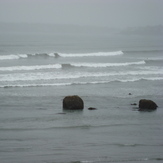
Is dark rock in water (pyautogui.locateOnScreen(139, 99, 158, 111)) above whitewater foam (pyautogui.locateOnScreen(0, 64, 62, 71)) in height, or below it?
below

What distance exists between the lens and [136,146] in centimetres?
1931

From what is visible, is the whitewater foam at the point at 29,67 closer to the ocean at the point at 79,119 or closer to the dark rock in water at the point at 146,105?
the ocean at the point at 79,119

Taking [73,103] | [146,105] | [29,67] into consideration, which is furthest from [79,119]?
[29,67]

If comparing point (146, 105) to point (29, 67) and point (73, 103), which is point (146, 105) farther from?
point (29, 67)

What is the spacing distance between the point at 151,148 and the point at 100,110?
835cm

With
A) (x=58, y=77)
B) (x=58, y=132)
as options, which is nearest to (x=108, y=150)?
(x=58, y=132)

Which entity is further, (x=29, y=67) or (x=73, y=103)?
(x=29, y=67)

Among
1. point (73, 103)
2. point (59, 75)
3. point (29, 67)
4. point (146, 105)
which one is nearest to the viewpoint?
point (73, 103)

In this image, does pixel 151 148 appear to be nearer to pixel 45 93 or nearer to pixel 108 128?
pixel 108 128

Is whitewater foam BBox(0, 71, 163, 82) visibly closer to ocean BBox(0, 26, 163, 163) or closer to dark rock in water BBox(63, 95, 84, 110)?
ocean BBox(0, 26, 163, 163)

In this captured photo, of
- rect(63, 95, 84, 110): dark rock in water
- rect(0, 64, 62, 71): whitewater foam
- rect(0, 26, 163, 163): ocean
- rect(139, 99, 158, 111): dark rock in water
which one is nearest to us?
rect(0, 26, 163, 163): ocean

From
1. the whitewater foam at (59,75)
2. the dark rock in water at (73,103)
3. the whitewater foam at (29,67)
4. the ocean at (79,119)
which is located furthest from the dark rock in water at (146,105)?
the whitewater foam at (29,67)

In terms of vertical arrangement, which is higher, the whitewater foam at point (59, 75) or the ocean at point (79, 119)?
the whitewater foam at point (59, 75)

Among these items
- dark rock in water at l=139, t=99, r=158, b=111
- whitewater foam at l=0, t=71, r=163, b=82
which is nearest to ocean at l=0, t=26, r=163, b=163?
whitewater foam at l=0, t=71, r=163, b=82
